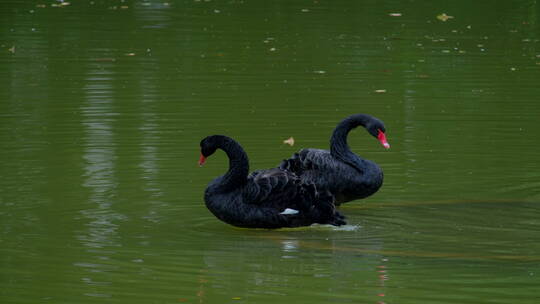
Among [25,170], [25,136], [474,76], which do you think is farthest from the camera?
[474,76]

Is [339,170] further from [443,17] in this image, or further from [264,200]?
[443,17]

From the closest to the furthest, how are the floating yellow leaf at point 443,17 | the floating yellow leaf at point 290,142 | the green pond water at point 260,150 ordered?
1. the green pond water at point 260,150
2. the floating yellow leaf at point 290,142
3. the floating yellow leaf at point 443,17

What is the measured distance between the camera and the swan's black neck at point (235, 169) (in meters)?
8.70

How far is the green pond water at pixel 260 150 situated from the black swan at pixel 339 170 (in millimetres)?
172

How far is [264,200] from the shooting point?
8648mm

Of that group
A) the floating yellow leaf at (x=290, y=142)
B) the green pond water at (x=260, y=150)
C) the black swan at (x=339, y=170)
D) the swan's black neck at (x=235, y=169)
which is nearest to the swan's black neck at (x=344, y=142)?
the black swan at (x=339, y=170)

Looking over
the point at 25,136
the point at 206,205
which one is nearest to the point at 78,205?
the point at 206,205

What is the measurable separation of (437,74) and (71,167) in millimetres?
6616

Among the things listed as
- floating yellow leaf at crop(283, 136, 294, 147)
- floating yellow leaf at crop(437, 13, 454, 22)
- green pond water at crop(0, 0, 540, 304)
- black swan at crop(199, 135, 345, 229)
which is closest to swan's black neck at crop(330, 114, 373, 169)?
green pond water at crop(0, 0, 540, 304)

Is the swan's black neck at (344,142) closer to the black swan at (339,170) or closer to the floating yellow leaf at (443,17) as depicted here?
the black swan at (339,170)

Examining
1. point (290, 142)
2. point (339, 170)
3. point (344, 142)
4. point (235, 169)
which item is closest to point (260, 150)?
point (290, 142)

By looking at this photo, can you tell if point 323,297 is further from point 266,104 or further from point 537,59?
point 537,59

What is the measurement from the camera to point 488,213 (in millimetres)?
9070

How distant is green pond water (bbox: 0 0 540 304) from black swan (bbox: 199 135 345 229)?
15 cm
